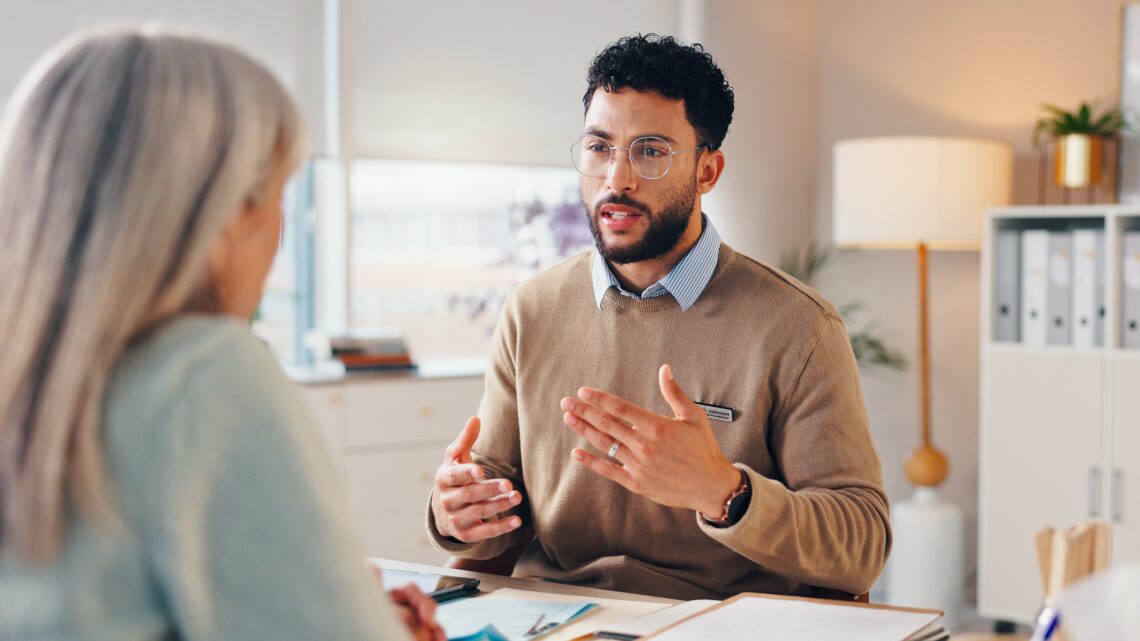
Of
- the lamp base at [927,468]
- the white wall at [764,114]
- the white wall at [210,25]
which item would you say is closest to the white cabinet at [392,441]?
the white wall at [210,25]

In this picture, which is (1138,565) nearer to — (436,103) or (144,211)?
(144,211)

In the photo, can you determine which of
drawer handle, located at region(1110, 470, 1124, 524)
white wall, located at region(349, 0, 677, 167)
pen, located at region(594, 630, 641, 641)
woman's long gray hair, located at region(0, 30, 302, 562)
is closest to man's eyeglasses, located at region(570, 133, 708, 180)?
pen, located at region(594, 630, 641, 641)

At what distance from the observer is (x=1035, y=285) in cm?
335

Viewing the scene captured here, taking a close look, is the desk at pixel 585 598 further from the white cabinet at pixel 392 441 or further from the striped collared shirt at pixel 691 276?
the white cabinet at pixel 392 441

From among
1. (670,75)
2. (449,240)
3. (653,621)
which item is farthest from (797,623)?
(449,240)

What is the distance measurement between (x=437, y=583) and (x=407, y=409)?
2.12 metres

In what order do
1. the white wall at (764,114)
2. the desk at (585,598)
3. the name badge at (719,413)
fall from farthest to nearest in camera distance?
1. the white wall at (764,114)
2. the name badge at (719,413)
3. the desk at (585,598)

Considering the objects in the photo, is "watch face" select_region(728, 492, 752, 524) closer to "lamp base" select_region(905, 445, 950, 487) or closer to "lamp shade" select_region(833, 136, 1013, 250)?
"lamp shade" select_region(833, 136, 1013, 250)

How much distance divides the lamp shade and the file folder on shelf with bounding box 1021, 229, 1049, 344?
8.7 inches

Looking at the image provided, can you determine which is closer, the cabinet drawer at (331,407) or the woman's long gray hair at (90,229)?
the woman's long gray hair at (90,229)

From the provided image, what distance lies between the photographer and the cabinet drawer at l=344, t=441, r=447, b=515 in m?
3.47

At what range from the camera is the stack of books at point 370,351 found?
355cm

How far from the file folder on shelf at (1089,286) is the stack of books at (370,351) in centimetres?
205

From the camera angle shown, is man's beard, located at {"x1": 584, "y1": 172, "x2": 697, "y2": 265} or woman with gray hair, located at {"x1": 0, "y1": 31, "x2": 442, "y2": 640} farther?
man's beard, located at {"x1": 584, "y1": 172, "x2": 697, "y2": 265}
